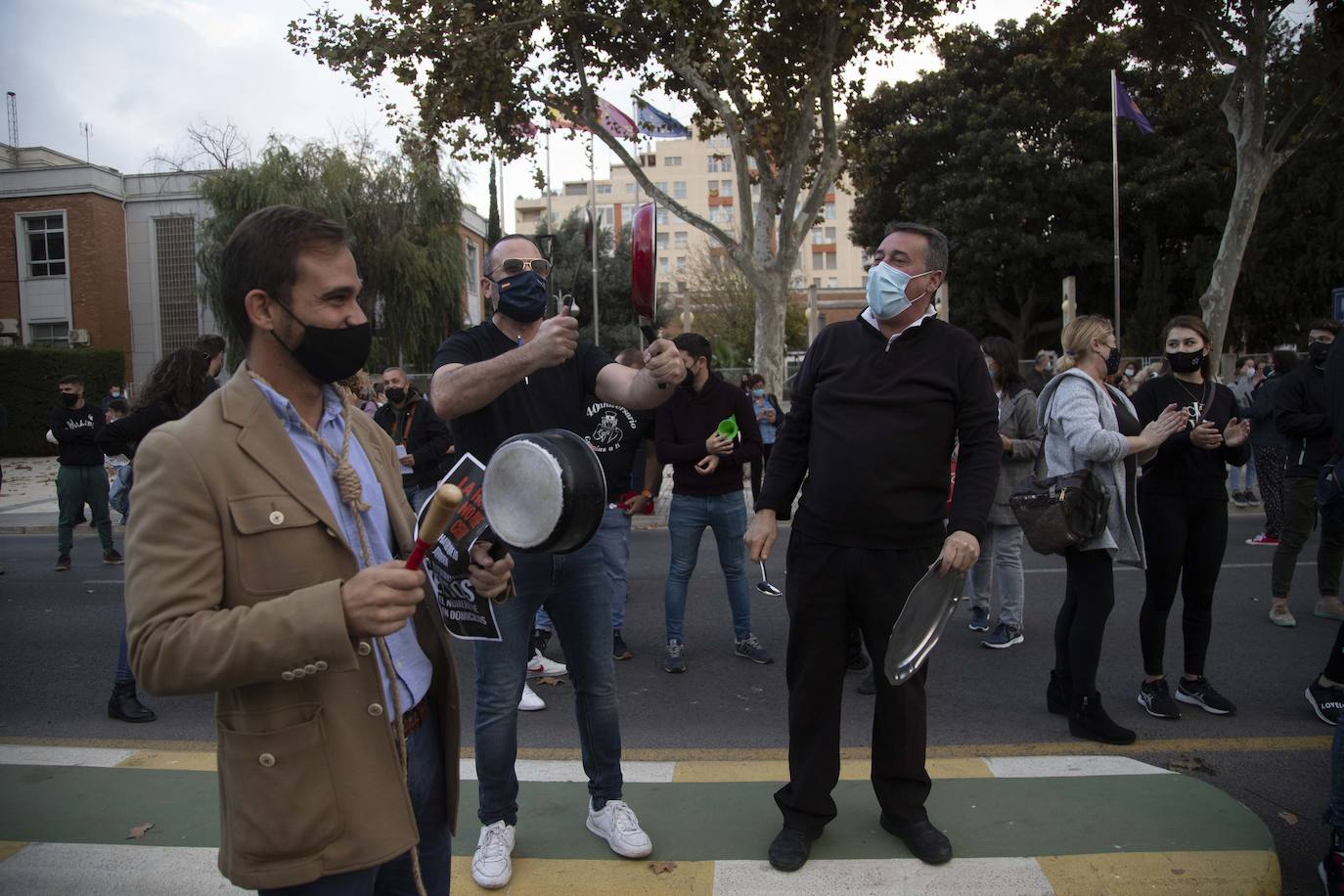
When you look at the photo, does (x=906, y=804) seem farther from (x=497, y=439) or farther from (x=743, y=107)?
(x=743, y=107)

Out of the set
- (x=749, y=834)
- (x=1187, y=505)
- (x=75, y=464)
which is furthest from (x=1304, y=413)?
(x=75, y=464)

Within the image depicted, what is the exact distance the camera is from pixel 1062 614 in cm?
493

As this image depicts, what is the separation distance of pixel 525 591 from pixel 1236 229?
652 inches

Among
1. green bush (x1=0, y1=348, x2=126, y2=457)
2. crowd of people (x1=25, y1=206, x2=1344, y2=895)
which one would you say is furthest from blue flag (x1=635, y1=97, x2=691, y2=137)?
green bush (x1=0, y1=348, x2=126, y2=457)

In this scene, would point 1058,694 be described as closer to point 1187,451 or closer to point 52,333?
point 1187,451

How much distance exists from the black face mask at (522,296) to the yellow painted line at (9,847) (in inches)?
105

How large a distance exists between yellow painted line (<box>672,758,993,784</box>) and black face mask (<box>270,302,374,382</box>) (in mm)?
2750

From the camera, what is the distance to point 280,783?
181 centimetres

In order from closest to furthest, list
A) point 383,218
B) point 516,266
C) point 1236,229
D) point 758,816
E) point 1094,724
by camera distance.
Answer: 1. point 516,266
2. point 758,816
3. point 1094,724
4. point 1236,229
5. point 383,218

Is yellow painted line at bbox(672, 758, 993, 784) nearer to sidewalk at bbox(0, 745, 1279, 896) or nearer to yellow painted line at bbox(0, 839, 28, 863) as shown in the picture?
sidewalk at bbox(0, 745, 1279, 896)

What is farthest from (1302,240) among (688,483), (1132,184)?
(688,483)

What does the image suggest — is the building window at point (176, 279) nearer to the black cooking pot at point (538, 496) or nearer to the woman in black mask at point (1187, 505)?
the woman in black mask at point (1187, 505)

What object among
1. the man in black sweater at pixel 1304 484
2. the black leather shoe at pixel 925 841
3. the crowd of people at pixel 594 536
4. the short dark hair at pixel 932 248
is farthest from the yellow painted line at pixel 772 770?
the man in black sweater at pixel 1304 484

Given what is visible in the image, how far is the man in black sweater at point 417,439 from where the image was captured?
7820 mm
